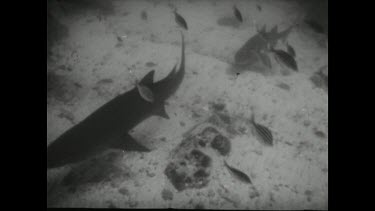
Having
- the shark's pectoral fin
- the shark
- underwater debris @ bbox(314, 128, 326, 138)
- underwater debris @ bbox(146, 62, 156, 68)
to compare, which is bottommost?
underwater debris @ bbox(146, 62, 156, 68)

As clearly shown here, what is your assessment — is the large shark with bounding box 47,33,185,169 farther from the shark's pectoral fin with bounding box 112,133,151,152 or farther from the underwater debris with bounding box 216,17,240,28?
the underwater debris with bounding box 216,17,240,28

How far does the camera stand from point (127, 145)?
4527 millimetres

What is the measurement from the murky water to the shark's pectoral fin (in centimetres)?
2

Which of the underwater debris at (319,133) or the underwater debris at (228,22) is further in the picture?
the underwater debris at (228,22)

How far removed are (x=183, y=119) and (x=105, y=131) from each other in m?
1.83

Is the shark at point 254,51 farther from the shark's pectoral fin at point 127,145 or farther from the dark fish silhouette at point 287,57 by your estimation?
the shark's pectoral fin at point 127,145

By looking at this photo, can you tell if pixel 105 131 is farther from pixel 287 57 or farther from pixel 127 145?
pixel 287 57

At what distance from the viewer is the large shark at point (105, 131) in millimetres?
4012

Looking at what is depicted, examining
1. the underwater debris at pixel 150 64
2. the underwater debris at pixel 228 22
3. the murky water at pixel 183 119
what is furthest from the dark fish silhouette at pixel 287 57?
the underwater debris at pixel 228 22

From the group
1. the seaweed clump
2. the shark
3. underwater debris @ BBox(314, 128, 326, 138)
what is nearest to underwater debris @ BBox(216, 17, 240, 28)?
the shark

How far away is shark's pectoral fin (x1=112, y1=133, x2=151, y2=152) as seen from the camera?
178 inches
